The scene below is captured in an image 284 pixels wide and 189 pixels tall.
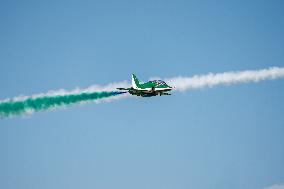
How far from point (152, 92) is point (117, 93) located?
27.9 feet

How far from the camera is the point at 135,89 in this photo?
14350cm

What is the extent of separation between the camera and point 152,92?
144 m

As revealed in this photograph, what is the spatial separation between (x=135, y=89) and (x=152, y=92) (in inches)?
157

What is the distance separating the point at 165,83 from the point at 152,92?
458 cm

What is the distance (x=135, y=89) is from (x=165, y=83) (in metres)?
7.71

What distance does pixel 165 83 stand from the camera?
14638cm

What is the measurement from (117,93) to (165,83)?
11499mm

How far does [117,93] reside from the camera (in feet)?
479
